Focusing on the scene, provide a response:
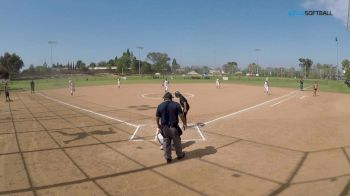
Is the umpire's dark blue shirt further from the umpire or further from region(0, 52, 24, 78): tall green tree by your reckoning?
region(0, 52, 24, 78): tall green tree

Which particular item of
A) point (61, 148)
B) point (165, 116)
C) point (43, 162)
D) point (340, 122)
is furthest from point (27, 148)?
point (340, 122)

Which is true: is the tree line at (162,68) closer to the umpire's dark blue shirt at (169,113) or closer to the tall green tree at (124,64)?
the tall green tree at (124,64)

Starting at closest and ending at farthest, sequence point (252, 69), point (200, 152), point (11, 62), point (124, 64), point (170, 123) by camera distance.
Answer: point (170, 123), point (200, 152), point (11, 62), point (124, 64), point (252, 69)

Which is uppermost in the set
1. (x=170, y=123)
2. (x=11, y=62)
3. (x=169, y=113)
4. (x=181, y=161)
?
(x=11, y=62)

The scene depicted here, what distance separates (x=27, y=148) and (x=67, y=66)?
195376 mm

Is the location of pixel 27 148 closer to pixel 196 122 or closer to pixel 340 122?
pixel 196 122

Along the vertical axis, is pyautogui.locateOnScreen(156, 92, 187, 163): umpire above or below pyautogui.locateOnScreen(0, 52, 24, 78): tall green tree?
below

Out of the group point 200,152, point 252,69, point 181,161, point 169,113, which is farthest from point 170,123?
point 252,69

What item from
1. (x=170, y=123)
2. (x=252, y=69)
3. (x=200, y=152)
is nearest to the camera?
(x=170, y=123)

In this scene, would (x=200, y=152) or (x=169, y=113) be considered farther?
(x=200, y=152)

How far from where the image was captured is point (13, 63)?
122312 mm

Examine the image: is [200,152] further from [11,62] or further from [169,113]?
[11,62]

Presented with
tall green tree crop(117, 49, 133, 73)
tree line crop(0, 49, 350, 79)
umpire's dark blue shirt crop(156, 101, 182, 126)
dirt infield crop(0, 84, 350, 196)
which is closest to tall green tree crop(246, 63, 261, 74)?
tree line crop(0, 49, 350, 79)

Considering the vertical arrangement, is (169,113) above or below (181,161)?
above
